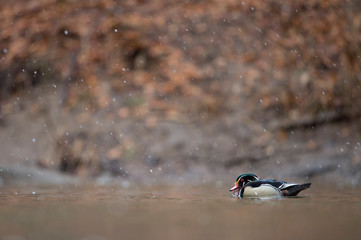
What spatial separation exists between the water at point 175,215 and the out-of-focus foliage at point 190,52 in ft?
12.3

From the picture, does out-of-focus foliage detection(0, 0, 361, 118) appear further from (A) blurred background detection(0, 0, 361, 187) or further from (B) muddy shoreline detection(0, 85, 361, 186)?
(B) muddy shoreline detection(0, 85, 361, 186)

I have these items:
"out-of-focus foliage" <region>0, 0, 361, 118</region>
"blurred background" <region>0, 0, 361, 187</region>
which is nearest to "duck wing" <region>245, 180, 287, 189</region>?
"blurred background" <region>0, 0, 361, 187</region>

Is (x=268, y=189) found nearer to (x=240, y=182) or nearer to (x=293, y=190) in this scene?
(x=293, y=190)

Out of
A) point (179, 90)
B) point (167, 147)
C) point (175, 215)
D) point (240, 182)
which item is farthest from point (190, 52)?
point (175, 215)

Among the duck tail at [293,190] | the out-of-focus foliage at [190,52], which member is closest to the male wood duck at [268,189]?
the duck tail at [293,190]

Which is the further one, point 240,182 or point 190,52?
point 190,52

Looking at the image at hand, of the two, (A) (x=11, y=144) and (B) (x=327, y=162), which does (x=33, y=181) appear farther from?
(B) (x=327, y=162)

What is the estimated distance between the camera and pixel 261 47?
1183 cm

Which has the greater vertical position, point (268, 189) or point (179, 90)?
point (179, 90)

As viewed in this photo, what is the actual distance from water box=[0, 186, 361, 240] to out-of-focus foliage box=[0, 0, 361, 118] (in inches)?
147

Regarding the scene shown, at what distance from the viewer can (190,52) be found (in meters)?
12.0

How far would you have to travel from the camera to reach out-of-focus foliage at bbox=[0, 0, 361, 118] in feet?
36.8

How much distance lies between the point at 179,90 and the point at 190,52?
0.92m

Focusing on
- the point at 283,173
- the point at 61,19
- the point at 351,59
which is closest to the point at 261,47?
the point at 351,59
